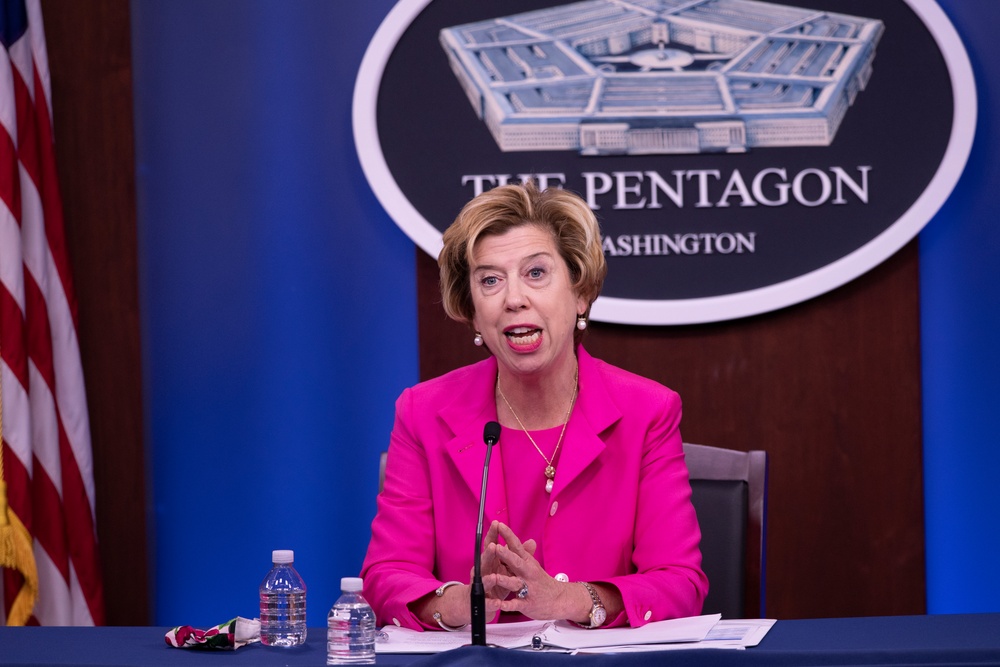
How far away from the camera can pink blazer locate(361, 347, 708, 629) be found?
2090 millimetres

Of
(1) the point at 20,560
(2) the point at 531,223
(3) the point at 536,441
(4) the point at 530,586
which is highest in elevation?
(2) the point at 531,223

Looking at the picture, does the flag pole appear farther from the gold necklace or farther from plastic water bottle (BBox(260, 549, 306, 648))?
the gold necklace

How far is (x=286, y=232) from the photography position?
10.5ft

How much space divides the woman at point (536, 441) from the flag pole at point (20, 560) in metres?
1.17

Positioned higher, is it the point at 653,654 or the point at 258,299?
the point at 258,299

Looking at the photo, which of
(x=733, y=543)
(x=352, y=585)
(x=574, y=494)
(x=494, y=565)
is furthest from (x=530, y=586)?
(x=733, y=543)

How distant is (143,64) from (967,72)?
90.2 inches

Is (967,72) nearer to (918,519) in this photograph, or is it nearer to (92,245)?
(918,519)

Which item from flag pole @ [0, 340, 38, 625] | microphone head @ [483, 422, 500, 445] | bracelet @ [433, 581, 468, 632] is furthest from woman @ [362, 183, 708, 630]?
flag pole @ [0, 340, 38, 625]

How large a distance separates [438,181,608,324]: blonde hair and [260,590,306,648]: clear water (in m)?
0.71

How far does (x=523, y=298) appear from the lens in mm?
2148

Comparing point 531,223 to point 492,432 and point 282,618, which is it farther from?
point 282,618

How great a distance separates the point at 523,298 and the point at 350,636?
0.77 meters

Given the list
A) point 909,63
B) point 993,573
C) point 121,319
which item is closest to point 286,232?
point 121,319
